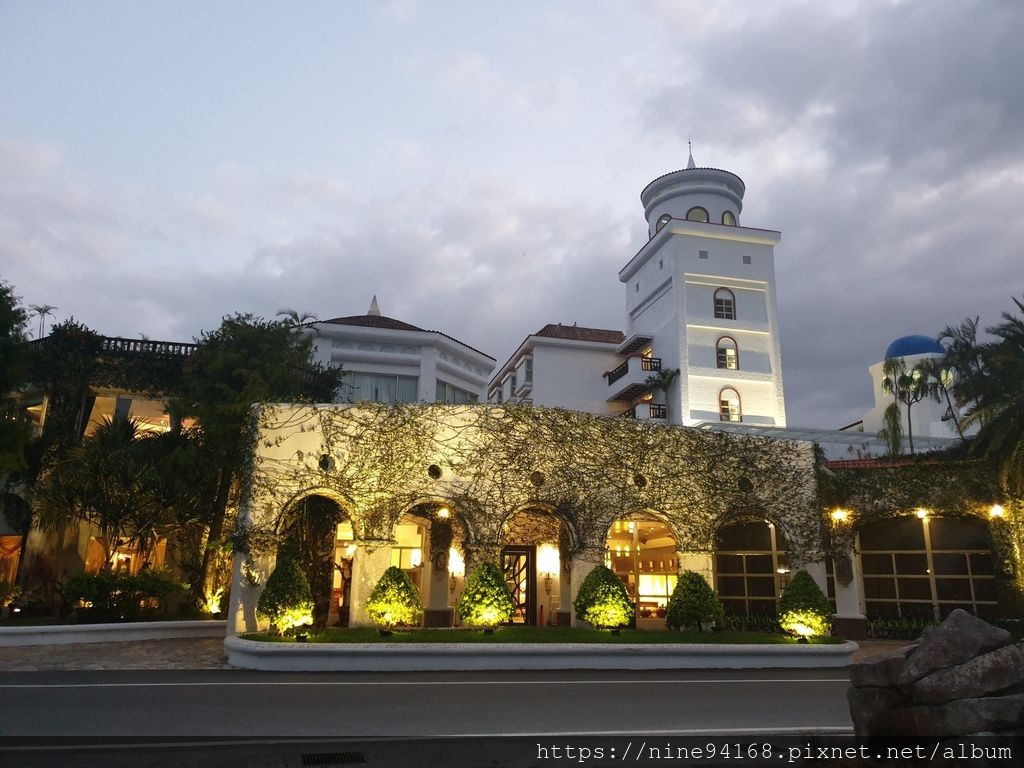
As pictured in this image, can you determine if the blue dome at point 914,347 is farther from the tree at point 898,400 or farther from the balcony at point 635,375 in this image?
the balcony at point 635,375

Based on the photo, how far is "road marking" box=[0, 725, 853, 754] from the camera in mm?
7832

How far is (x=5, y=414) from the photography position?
805 inches

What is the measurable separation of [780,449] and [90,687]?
54.1ft

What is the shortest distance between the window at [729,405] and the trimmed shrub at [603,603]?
20.9 meters

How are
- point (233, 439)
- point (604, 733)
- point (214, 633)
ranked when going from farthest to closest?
point (233, 439) → point (214, 633) → point (604, 733)

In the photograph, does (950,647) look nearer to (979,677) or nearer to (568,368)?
(979,677)

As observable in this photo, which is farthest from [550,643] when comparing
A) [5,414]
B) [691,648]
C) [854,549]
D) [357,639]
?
[5,414]

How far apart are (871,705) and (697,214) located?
35.9 metres

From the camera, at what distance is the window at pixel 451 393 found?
2948 cm

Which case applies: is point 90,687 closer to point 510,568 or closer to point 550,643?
point 550,643

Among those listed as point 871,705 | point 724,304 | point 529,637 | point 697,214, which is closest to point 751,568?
point 529,637

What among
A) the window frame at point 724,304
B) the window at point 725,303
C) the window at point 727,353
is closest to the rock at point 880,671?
the window at point 727,353

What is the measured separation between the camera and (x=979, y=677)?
6.88 metres

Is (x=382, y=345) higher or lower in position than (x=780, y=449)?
higher
